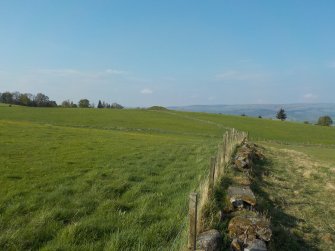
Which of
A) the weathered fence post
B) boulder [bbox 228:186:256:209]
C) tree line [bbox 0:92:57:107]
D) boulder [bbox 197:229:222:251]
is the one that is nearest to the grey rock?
boulder [bbox 197:229:222:251]

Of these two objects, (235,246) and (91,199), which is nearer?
(235,246)

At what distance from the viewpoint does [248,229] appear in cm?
918

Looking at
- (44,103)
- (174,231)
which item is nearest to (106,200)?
(174,231)

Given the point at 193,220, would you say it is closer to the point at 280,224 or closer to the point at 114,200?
the point at 280,224

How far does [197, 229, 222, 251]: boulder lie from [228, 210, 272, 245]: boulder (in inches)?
28.1

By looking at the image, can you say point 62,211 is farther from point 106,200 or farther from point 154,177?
point 154,177

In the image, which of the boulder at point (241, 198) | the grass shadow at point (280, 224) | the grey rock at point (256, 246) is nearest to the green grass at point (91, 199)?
the boulder at point (241, 198)

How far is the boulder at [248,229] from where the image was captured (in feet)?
29.4

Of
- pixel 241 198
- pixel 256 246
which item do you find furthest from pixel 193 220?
pixel 241 198

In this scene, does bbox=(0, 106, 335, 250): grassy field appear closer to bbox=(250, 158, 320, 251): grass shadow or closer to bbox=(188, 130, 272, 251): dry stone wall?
bbox=(250, 158, 320, 251): grass shadow

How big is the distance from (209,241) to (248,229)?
1.55 meters

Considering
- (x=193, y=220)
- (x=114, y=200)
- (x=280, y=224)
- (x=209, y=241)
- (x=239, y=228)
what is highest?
(x=193, y=220)

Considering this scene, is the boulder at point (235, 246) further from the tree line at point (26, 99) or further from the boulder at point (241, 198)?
the tree line at point (26, 99)

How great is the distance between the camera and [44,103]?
155 meters
